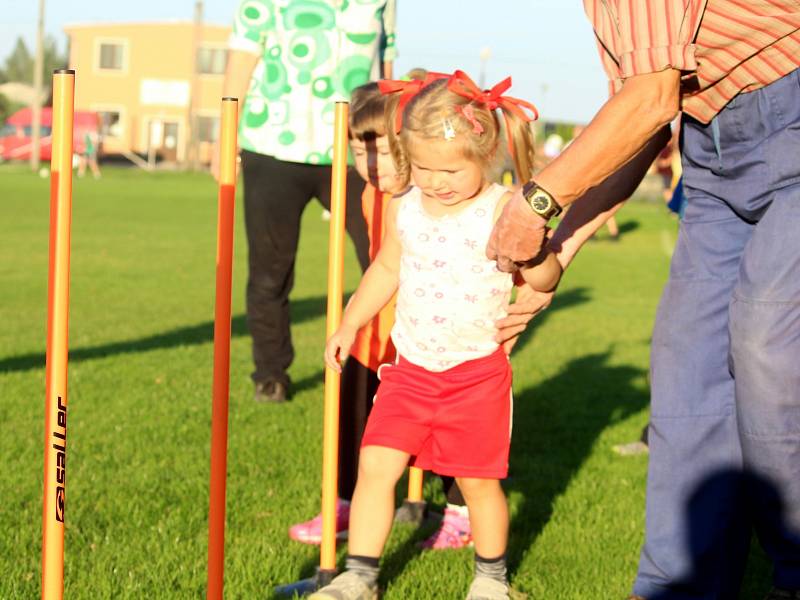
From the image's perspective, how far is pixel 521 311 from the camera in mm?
3590

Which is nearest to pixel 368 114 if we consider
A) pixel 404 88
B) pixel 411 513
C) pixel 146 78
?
pixel 404 88

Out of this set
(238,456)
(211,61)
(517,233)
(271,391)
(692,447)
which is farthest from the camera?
(211,61)

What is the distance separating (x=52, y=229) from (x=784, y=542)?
201 centimetres

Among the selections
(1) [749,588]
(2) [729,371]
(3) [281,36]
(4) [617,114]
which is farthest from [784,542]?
(3) [281,36]

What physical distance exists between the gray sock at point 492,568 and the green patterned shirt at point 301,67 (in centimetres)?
288

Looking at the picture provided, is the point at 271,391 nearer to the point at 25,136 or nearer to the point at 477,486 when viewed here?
the point at 477,486

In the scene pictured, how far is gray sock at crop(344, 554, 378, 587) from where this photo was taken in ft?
11.6

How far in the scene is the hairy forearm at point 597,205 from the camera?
3.65 m

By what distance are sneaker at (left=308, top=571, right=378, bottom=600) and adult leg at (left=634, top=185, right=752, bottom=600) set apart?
2.55 feet

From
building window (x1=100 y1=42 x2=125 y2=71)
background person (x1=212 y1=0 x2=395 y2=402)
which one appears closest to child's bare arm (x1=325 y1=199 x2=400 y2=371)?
background person (x1=212 y1=0 x2=395 y2=402)

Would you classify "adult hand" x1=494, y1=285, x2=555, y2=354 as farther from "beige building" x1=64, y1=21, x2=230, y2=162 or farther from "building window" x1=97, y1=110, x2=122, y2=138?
"beige building" x1=64, y1=21, x2=230, y2=162

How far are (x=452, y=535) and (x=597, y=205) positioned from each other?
1.26 m

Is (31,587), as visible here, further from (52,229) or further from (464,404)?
(52,229)

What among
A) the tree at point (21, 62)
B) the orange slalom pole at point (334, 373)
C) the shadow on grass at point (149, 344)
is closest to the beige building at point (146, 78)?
the tree at point (21, 62)
